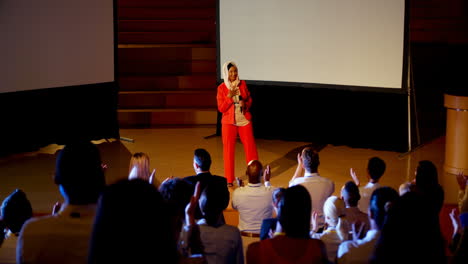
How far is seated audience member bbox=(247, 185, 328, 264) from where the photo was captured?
95.6 inches

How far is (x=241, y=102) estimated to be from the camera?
21.0 ft

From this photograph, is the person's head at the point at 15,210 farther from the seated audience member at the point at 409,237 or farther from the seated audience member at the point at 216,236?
the seated audience member at the point at 409,237

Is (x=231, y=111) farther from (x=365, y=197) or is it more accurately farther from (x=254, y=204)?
(x=365, y=197)

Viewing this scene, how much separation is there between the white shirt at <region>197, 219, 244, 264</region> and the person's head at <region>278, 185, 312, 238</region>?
423 millimetres

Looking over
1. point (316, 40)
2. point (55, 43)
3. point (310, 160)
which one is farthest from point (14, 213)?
point (316, 40)

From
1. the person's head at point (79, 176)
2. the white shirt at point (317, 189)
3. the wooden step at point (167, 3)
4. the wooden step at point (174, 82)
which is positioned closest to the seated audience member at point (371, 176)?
the white shirt at point (317, 189)

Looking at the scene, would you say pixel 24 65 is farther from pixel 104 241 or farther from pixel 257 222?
pixel 104 241

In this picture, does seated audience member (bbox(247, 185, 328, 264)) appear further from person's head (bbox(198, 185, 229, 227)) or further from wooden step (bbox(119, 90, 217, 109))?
wooden step (bbox(119, 90, 217, 109))

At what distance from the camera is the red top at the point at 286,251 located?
2.42 meters

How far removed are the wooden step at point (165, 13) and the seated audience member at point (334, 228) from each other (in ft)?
24.6

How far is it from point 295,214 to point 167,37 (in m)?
8.54

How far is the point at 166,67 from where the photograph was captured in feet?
35.0

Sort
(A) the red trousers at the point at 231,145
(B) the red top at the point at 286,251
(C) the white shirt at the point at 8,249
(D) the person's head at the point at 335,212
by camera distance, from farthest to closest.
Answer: (A) the red trousers at the point at 231,145, (D) the person's head at the point at 335,212, (C) the white shirt at the point at 8,249, (B) the red top at the point at 286,251

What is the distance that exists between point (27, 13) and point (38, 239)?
6.04m
